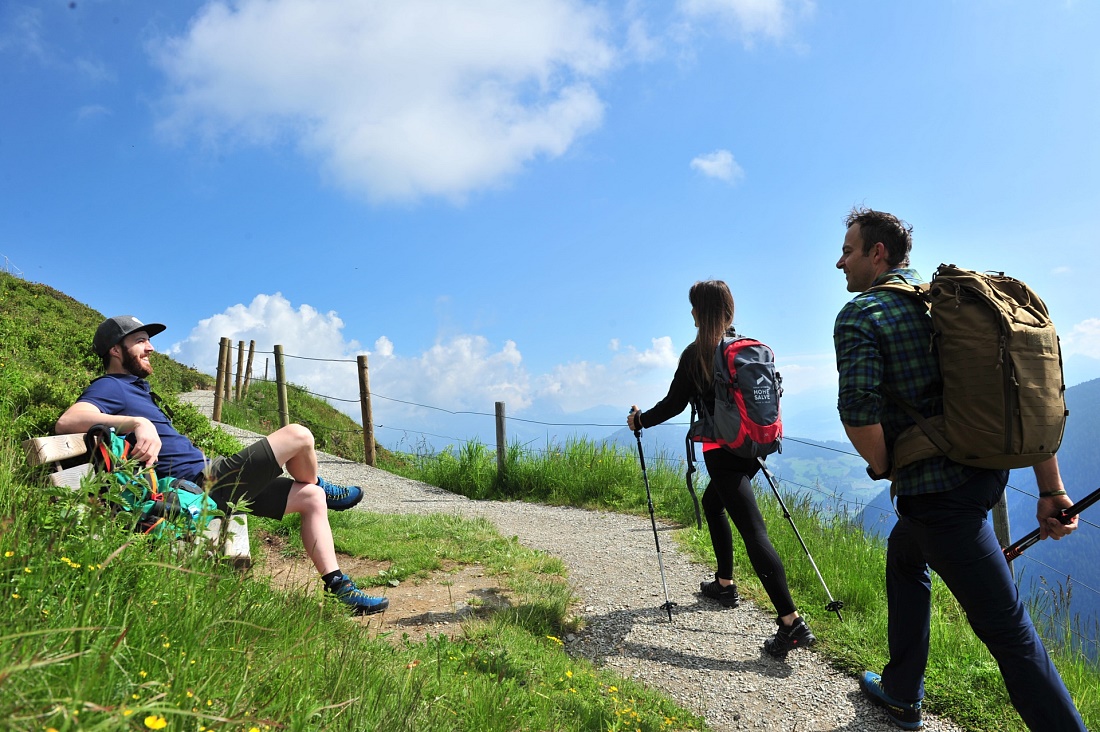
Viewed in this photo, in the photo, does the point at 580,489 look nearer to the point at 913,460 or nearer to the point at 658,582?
the point at 658,582

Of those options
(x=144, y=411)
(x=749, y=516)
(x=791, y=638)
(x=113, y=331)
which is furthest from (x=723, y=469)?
(x=113, y=331)

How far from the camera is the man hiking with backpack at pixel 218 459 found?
3611 mm

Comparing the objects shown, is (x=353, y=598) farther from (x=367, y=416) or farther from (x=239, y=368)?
(x=239, y=368)

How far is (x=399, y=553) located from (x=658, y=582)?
2.15 m

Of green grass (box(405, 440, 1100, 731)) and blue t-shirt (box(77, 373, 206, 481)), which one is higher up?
blue t-shirt (box(77, 373, 206, 481))

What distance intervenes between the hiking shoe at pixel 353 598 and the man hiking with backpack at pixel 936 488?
276 centimetres

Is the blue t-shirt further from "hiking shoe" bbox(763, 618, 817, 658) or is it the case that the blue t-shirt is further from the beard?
"hiking shoe" bbox(763, 618, 817, 658)

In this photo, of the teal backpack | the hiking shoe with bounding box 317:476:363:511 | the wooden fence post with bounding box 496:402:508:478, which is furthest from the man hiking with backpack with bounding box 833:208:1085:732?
the wooden fence post with bounding box 496:402:508:478

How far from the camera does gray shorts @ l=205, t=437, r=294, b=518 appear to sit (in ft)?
12.2

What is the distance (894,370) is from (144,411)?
12.7 feet

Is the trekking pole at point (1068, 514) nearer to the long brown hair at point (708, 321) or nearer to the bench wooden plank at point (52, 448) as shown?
the long brown hair at point (708, 321)

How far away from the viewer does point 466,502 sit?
958cm

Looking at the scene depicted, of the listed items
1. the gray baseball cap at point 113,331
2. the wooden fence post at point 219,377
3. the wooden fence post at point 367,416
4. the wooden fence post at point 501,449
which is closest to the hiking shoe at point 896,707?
the gray baseball cap at point 113,331

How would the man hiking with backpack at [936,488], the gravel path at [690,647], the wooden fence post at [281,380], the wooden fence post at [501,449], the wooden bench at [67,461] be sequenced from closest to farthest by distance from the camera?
the man hiking with backpack at [936,488] < the wooden bench at [67,461] < the gravel path at [690,647] < the wooden fence post at [501,449] < the wooden fence post at [281,380]
